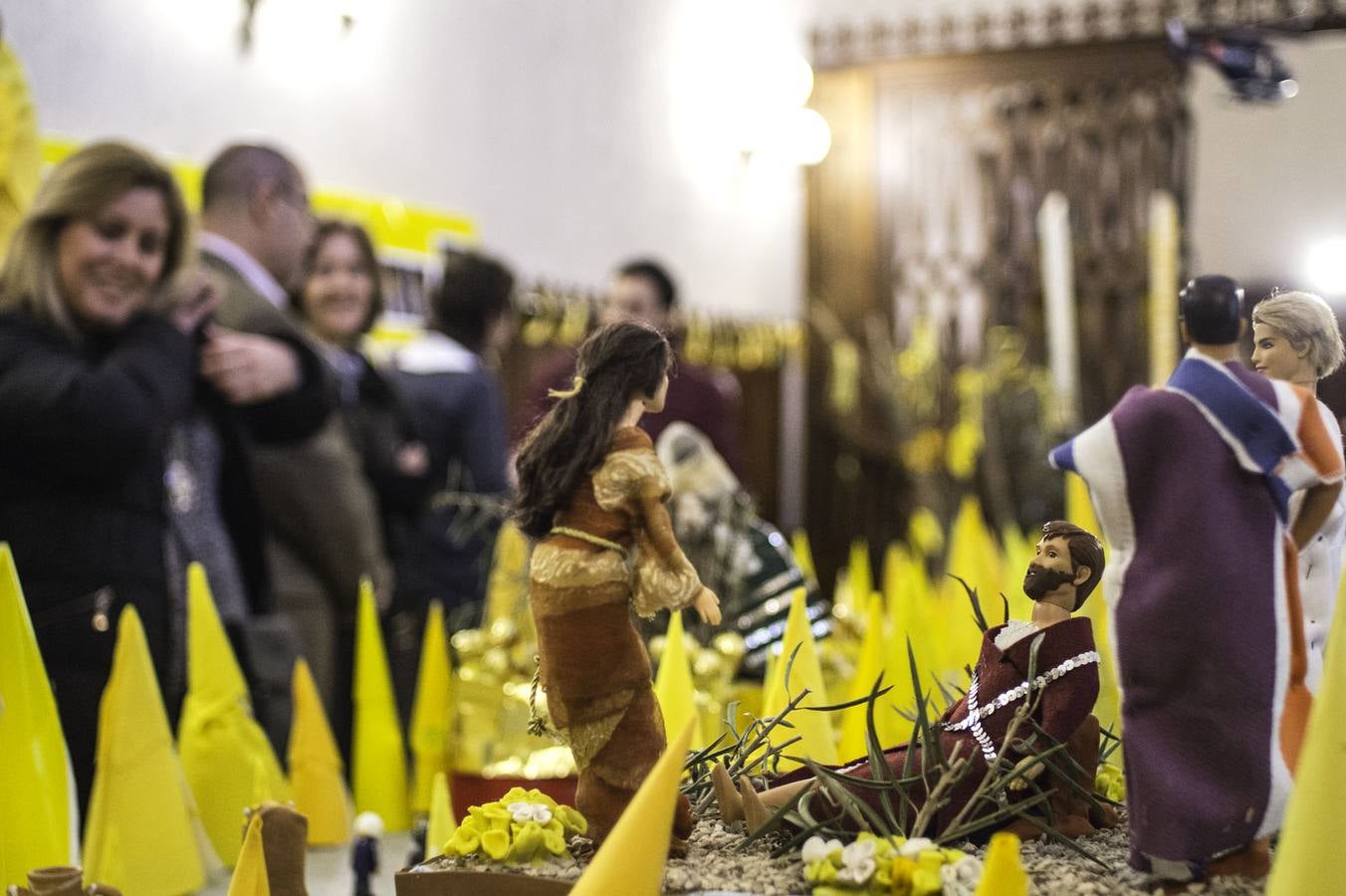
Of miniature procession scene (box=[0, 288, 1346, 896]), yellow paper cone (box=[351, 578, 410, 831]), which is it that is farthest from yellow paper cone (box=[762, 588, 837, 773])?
yellow paper cone (box=[351, 578, 410, 831])

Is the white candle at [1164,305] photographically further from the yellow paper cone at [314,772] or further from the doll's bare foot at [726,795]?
the yellow paper cone at [314,772]

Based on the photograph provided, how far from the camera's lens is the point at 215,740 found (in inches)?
65.5

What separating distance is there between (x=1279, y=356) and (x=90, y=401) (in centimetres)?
130

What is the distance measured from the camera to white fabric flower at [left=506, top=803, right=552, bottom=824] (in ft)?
3.21

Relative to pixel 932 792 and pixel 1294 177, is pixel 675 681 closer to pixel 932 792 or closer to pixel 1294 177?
pixel 932 792

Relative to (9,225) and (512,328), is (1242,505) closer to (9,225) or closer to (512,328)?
(9,225)

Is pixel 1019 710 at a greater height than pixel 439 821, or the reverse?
pixel 1019 710

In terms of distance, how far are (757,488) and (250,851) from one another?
15.3ft

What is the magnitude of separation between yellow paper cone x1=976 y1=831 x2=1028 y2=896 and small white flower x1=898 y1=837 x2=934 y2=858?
0.29 ft

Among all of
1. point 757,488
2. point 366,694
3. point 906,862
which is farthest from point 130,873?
point 757,488

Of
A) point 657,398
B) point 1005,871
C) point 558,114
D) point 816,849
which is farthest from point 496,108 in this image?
point 1005,871

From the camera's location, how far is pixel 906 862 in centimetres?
89

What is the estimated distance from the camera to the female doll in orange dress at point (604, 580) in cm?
98

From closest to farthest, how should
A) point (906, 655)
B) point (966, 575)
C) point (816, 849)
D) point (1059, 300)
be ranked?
point (816, 849)
point (906, 655)
point (966, 575)
point (1059, 300)
